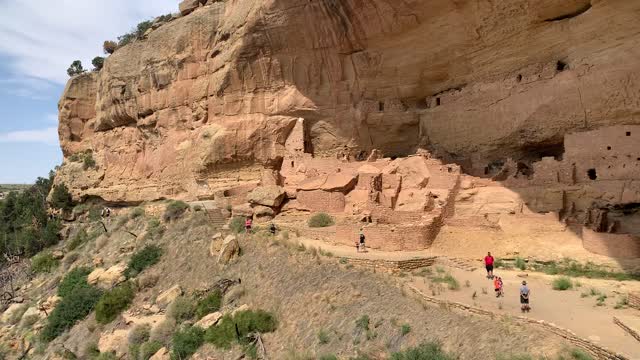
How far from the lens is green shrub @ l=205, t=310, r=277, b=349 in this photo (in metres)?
11.3

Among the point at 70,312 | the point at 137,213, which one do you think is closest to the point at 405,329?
the point at 70,312

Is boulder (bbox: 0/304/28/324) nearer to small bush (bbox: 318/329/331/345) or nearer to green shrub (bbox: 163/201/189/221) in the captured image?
green shrub (bbox: 163/201/189/221)

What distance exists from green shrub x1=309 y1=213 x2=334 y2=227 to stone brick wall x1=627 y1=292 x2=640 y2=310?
30.4ft

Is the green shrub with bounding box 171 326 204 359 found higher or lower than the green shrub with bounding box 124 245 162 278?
lower

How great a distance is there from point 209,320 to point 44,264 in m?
15.1

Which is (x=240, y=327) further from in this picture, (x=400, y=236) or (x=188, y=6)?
(x=188, y=6)

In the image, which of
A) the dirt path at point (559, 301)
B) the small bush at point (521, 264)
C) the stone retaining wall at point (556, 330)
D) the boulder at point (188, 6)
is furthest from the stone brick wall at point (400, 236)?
the boulder at point (188, 6)

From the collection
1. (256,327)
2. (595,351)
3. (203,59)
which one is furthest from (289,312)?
(203,59)

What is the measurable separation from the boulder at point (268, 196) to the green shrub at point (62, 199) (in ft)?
53.0

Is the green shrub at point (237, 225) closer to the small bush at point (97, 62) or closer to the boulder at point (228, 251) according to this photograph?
the boulder at point (228, 251)

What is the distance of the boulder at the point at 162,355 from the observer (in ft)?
39.3

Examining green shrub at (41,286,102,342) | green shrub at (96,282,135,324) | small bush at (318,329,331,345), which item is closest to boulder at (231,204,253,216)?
green shrub at (96,282,135,324)

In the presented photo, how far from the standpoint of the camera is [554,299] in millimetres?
10164

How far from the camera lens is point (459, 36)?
56.6 feet
